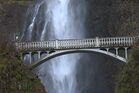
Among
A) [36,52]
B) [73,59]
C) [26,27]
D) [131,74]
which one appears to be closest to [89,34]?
[73,59]

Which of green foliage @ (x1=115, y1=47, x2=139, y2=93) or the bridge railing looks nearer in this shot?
green foliage @ (x1=115, y1=47, x2=139, y2=93)

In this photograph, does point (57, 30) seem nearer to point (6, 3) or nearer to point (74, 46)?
point (74, 46)

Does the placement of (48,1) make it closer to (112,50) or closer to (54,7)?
(54,7)

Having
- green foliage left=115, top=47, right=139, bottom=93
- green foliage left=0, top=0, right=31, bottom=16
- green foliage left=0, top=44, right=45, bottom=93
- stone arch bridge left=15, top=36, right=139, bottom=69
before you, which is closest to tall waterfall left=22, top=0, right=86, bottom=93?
green foliage left=0, top=0, right=31, bottom=16

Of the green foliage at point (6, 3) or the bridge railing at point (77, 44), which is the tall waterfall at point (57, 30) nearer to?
the green foliage at point (6, 3)

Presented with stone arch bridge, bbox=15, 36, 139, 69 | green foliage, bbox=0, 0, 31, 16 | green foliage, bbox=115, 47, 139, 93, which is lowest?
green foliage, bbox=115, 47, 139, 93

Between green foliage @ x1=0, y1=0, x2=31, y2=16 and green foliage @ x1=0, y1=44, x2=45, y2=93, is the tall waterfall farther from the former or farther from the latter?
green foliage @ x1=0, y1=44, x2=45, y2=93

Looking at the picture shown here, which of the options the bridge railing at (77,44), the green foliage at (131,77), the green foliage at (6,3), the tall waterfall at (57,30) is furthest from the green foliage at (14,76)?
the green foliage at (6,3)

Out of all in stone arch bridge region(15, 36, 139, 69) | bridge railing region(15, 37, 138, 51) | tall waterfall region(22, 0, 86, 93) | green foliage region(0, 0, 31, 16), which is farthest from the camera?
green foliage region(0, 0, 31, 16)

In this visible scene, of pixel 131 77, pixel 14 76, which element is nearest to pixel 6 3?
pixel 14 76
